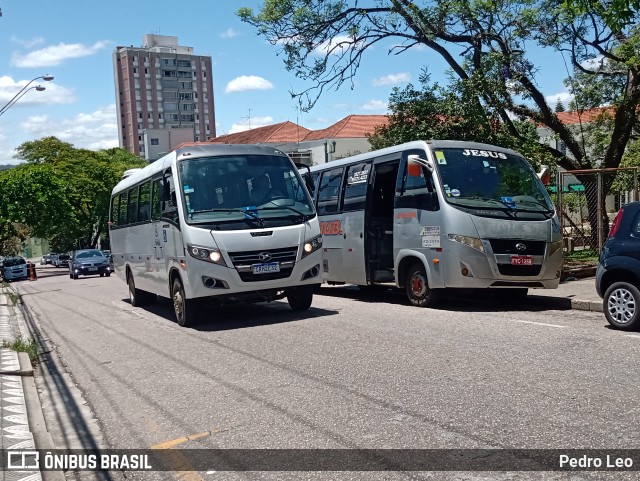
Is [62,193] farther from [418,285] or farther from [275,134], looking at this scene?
[418,285]

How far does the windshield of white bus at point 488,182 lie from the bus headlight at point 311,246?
2.20 metres

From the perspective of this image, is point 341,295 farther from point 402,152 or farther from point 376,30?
point 376,30

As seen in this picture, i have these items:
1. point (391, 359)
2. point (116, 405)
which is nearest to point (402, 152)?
point (391, 359)

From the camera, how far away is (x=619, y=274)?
901cm

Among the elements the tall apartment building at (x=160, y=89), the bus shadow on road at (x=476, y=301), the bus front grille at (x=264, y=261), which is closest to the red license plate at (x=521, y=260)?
the bus shadow on road at (x=476, y=301)

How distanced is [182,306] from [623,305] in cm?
669

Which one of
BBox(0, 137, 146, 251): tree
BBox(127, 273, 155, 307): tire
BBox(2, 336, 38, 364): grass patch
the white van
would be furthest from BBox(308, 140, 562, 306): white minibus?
BBox(0, 137, 146, 251): tree

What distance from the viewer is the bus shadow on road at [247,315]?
A: 11391 mm

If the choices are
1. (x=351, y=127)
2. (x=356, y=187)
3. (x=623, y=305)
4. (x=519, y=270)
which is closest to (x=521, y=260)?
(x=519, y=270)

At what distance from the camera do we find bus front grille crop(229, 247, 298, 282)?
35.0ft

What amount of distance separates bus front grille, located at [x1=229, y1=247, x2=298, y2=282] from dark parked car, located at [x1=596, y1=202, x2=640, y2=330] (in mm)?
4538

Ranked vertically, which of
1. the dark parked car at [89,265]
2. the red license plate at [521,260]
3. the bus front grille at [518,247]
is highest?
the bus front grille at [518,247]

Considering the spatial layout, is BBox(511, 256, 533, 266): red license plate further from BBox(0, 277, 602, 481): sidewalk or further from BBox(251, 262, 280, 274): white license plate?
BBox(251, 262, 280, 274): white license plate

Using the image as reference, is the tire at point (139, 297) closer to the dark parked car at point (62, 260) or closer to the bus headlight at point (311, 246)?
the bus headlight at point (311, 246)
